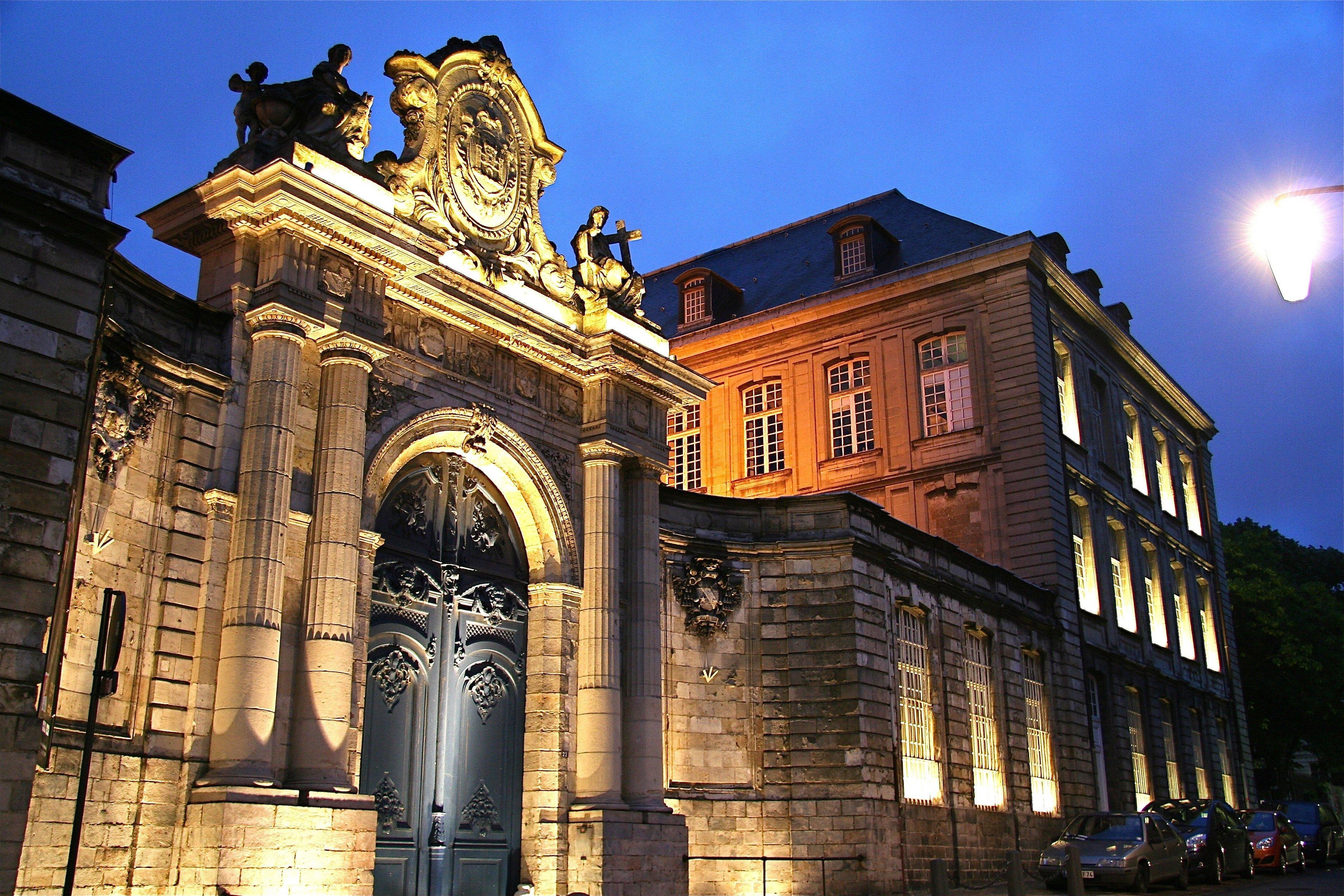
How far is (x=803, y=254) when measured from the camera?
32.4 m

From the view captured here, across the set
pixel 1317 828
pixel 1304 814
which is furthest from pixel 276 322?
pixel 1304 814

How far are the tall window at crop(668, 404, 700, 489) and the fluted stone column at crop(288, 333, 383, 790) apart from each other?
1740cm

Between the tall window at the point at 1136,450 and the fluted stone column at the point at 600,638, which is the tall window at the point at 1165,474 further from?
the fluted stone column at the point at 600,638

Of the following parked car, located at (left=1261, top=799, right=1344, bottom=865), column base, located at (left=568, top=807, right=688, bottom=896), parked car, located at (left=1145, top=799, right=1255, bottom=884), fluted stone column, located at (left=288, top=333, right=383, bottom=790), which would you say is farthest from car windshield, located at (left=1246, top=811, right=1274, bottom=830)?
fluted stone column, located at (left=288, top=333, right=383, bottom=790)

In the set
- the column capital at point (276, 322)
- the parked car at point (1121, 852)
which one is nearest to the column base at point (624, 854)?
the parked car at point (1121, 852)

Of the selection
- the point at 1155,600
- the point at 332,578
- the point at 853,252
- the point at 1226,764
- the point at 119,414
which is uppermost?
the point at 853,252

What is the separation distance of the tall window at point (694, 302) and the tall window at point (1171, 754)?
1513 centimetres

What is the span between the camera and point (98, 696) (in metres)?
6.18

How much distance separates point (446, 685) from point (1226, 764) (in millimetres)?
26957

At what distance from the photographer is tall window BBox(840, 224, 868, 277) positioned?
29250 mm

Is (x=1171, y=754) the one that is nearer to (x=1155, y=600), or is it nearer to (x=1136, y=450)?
(x=1155, y=600)

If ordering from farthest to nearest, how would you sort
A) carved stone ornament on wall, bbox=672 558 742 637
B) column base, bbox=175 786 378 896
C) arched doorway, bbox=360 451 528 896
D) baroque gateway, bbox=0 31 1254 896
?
carved stone ornament on wall, bbox=672 558 742 637, arched doorway, bbox=360 451 528 896, column base, bbox=175 786 378 896, baroque gateway, bbox=0 31 1254 896

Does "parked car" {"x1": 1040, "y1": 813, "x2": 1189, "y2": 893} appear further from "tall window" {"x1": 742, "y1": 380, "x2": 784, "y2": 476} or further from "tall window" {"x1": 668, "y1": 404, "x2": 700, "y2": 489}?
"tall window" {"x1": 668, "y1": 404, "x2": 700, "y2": 489}

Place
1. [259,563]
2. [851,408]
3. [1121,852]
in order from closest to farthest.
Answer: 1. [259,563]
2. [1121,852]
3. [851,408]
